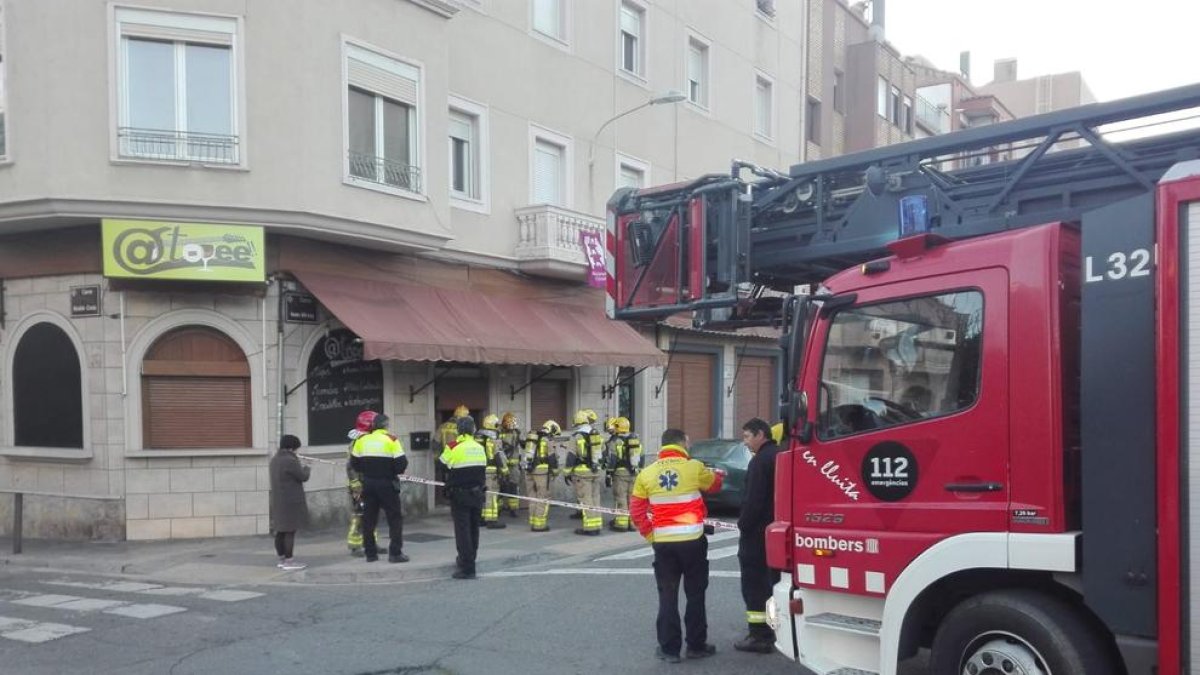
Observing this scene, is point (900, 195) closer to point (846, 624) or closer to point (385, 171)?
point (846, 624)

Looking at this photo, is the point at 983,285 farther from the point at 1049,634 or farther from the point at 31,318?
the point at 31,318

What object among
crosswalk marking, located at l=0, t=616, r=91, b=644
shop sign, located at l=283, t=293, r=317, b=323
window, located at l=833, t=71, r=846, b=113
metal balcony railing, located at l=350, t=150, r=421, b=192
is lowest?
crosswalk marking, located at l=0, t=616, r=91, b=644

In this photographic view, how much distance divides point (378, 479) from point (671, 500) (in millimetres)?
5019

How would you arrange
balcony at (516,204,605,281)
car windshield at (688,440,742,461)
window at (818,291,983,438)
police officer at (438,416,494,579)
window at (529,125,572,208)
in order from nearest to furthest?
1. window at (818,291,983,438)
2. police officer at (438,416,494,579)
3. car windshield at (688,440,742,461)
4. balcony at (516,204,605,281)
5. window at (529,125,572,208)

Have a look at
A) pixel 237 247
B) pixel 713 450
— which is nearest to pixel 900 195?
pixel 237 247

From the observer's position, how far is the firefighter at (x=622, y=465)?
1407 cm

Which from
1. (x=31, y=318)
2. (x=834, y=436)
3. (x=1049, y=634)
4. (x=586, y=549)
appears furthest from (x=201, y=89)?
(x=1049, y=634)

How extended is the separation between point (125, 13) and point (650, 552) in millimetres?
9316

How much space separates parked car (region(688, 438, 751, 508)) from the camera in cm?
1541

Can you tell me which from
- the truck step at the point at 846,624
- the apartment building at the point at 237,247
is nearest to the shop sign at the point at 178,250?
the apartment building at the point at 237,247

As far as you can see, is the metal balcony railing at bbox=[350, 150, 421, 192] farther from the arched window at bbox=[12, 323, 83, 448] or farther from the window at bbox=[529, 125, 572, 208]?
the arched window at bbox=[12, 323, 83, 448]

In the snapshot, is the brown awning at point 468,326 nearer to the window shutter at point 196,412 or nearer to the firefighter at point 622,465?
the window shutter at point 196,412

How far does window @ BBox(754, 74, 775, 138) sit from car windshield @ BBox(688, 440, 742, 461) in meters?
12.1

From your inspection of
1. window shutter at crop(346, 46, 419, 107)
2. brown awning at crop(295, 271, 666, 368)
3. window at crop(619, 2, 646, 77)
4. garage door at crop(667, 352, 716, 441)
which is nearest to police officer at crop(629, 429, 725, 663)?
brown awning at crop(295, 271, 666, 368)
